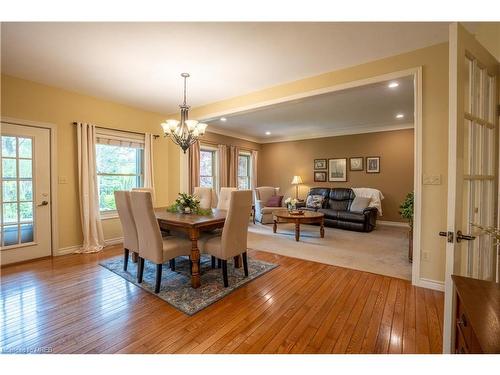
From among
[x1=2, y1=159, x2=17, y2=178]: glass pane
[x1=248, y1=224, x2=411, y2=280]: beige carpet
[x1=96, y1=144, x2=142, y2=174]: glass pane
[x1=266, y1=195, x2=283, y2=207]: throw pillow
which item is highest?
[x1=96, y1=144, x2=142, y2=174]: glass pane

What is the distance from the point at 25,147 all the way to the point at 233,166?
14.5 feet

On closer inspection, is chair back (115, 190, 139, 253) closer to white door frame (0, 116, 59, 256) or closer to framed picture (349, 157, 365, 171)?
white door frame (0, 116, 59, 256)

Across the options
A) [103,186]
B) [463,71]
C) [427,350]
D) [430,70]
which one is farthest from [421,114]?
[103,186]

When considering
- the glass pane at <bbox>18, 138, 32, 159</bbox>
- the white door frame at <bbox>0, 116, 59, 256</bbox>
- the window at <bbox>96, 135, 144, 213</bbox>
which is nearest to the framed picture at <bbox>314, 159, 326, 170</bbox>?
the window at <bbox>96, 135, 144, 213</bbox>

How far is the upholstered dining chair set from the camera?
235cm

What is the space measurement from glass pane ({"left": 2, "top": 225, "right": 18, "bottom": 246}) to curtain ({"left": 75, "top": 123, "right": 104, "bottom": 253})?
0.76m

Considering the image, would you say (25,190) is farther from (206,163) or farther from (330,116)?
(330,116)

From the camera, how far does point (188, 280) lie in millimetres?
2691

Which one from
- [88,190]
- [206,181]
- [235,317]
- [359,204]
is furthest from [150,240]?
[359,204]

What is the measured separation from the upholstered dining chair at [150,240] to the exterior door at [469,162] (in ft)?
7.43

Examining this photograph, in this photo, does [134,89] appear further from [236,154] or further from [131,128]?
[236,154]

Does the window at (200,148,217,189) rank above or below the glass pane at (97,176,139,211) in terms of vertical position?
above

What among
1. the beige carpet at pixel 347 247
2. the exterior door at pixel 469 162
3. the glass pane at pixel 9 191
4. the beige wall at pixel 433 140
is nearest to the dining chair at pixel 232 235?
the beige carpet at pixel 347 247
